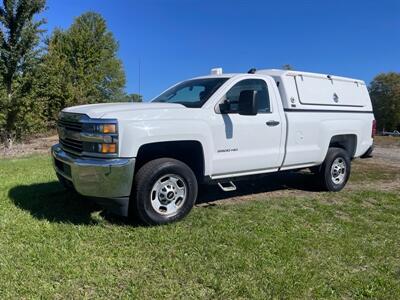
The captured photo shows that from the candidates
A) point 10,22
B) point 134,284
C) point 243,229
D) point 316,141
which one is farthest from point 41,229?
point 10,22

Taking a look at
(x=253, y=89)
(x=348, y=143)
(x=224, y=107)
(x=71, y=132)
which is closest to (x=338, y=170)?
(x=348, y=143)

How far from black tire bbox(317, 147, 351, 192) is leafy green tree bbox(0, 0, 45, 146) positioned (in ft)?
42.3

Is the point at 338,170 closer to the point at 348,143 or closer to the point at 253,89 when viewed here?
the point at 348,143

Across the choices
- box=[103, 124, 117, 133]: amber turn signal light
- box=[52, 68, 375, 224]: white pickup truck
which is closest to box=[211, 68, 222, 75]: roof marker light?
box=[52, 68, 375, 224]: white pickup truck

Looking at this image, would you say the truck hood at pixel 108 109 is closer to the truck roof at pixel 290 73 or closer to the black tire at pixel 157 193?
the black tire at pixel 157 193

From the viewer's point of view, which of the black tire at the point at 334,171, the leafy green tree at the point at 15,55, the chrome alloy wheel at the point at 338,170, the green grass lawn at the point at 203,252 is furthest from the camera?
the leafy green tree at the point at 15,55

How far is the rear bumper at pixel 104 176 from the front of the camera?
4387mm

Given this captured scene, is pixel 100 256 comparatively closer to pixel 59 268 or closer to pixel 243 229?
pixel 59 268

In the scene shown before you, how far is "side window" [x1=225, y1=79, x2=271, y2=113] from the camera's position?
5554 mm

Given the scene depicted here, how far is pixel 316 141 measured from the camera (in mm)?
6734

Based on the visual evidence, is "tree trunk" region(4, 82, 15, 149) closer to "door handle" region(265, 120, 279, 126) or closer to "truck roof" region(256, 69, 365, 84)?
"truck roof" region(256, 69, 365, 84)

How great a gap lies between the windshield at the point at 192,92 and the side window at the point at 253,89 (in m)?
0.21

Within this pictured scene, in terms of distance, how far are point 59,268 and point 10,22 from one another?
49.1 ft

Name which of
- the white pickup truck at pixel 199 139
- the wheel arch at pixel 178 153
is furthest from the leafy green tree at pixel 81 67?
the wheel arch at pixel 178 153
